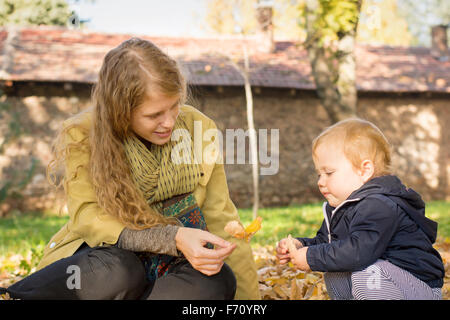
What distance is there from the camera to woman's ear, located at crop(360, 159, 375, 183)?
7.48 ft

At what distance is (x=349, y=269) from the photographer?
2109 millimetres

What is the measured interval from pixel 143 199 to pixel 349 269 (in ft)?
3.08

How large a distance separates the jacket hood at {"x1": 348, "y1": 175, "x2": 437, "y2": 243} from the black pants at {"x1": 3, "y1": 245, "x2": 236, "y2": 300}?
27.8 inches

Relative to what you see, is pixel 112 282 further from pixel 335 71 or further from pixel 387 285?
pixel 335 71

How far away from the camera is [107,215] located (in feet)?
7.32

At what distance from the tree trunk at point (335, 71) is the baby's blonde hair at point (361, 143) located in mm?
4483

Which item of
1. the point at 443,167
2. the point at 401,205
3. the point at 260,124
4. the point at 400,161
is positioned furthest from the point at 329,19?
the point at 443,167

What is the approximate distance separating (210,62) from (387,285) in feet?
36.6

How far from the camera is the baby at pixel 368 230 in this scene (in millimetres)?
2087

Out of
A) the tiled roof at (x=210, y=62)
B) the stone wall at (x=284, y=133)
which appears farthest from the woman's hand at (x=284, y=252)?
the stone wall at (x=284, y=133)

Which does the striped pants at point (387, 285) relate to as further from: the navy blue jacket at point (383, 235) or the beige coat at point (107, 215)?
the beige coat at point (107, 215)

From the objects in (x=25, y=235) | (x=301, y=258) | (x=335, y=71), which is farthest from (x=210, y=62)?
(x=301, y=258)

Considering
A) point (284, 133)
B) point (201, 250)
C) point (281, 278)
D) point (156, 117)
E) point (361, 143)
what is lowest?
point (284, 133)

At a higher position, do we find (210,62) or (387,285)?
(387,285)
